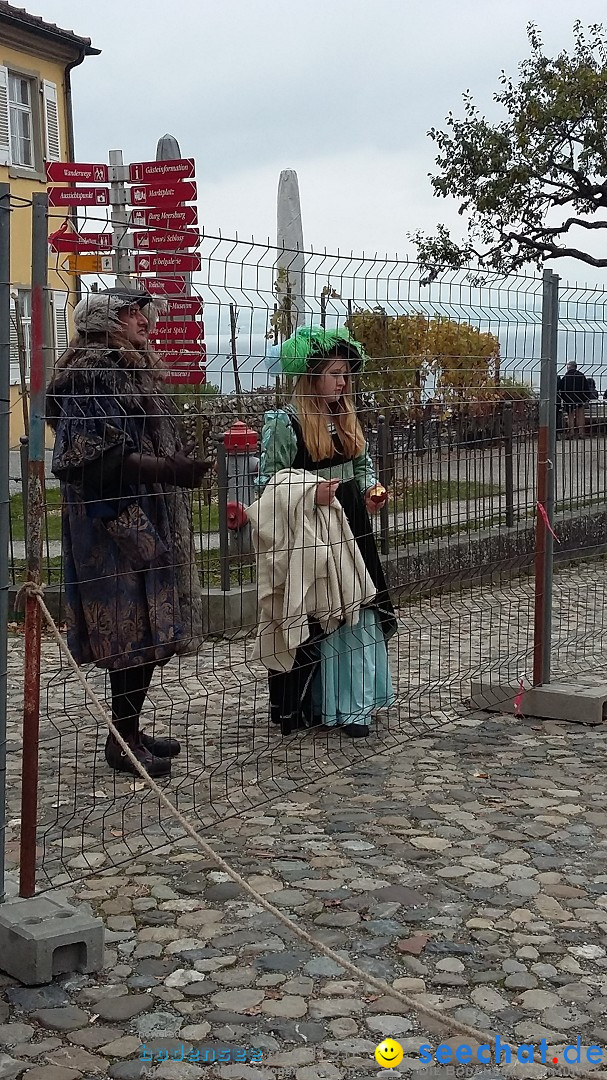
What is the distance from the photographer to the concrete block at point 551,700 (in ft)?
20.8

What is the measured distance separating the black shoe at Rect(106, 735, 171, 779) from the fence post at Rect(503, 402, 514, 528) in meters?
2.05

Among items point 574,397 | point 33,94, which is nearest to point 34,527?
point 574,397

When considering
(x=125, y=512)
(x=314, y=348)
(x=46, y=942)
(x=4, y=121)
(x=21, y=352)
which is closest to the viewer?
(x=46, y=942)

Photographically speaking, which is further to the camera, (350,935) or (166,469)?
(166,469)

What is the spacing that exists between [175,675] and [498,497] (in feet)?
7.54

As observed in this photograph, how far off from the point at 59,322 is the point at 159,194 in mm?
8650

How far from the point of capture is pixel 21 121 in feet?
78.4

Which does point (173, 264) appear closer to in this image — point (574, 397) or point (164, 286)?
point (164, 286)

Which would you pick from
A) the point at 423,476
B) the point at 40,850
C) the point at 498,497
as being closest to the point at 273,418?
the point at 423,476

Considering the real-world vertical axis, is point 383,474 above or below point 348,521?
above

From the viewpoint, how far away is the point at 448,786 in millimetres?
5324

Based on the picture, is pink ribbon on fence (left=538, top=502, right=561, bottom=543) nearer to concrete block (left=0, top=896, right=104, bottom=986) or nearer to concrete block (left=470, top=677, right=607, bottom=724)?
concrete block (left=470, top=677, right=607, bottom=724)

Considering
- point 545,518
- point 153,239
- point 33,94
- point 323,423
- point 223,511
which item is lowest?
point 545,518

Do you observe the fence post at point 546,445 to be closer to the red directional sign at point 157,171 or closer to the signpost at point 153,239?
the signpost at point 153,239
